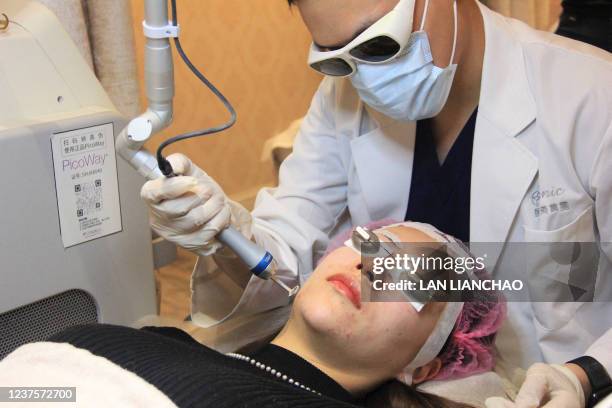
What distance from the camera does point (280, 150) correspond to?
2.27 metres

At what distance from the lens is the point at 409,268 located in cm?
126

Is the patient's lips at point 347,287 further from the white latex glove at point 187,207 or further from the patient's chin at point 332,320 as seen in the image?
the white latex glove at point 187,207

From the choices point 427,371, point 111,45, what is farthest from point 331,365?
point 111,45

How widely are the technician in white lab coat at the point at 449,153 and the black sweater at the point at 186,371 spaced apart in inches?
8.4

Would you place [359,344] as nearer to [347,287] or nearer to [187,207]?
[347,287]

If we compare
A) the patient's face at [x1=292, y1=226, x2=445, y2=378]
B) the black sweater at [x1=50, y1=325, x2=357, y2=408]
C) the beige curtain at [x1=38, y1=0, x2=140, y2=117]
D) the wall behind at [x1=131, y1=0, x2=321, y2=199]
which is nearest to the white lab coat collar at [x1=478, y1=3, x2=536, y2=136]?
the patient's face at [x1=292, y1=226, x2=445, y2=378]

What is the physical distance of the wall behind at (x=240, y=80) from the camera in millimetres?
2504

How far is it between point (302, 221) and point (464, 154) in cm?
38

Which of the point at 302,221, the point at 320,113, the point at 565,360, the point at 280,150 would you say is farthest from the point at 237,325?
the point at 280,150

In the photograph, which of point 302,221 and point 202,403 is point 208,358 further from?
point 302,221

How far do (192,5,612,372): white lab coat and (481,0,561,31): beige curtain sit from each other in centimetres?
101

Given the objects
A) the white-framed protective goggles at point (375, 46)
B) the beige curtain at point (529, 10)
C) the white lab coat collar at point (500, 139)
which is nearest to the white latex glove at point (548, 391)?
the white lab coat collar at point (500, 139)

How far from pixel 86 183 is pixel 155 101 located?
23 centimetres

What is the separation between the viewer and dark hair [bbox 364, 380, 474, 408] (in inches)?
49.1
